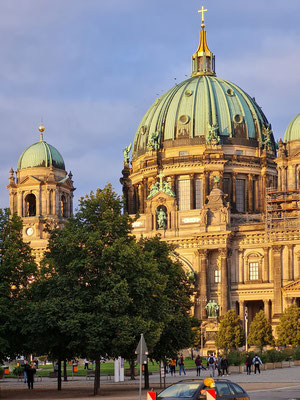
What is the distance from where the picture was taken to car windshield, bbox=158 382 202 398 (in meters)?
38.1

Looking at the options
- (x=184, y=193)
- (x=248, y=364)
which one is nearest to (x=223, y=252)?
(x=184, y=193)

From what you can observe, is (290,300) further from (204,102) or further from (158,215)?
(204,102)

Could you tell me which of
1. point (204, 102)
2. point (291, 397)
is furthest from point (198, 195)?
point (291, 397)

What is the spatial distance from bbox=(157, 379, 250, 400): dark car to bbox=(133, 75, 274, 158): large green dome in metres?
106

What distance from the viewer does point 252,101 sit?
153 m

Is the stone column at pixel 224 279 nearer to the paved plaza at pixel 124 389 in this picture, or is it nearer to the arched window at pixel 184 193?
the arched window at pixel 184 193

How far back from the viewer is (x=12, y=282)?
6581 centimetres

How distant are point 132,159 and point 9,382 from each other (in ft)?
264

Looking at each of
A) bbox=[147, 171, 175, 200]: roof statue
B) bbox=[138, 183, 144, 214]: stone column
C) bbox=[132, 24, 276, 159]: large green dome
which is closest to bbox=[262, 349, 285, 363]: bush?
bbox=[147, 171, 175, 200]: roof statue

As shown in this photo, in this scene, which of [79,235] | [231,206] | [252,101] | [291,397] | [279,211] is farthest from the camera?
[252,101]

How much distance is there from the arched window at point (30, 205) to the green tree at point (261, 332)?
4506cm

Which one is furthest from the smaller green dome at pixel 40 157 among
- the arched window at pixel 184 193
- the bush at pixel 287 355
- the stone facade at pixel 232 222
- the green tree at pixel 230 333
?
the bush at pixel 287 355

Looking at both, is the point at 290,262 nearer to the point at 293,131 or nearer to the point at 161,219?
the point at 293,131

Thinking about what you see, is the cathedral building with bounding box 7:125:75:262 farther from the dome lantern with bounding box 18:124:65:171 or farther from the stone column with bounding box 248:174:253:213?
the stone column with bounding box 248:174:253:213
